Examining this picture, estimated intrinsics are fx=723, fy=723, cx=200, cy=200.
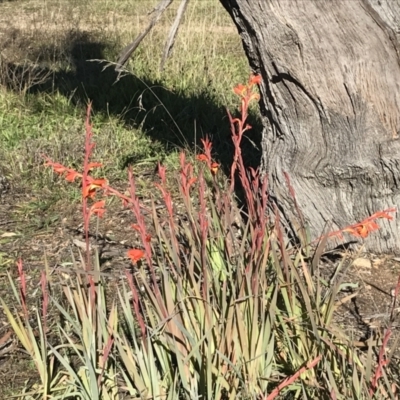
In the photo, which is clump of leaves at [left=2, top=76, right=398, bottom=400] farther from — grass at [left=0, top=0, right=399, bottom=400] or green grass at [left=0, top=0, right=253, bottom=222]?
green grass at [left=0, top=0, right=253, bottom=222]

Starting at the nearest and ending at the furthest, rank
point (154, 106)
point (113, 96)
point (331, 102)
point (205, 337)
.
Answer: point (205, 337) → point (331, 102) → point (154, 106) → point (113, 96)

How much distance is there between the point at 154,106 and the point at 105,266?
7.79 ft

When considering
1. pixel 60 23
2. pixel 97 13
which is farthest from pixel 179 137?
pixel 97 13

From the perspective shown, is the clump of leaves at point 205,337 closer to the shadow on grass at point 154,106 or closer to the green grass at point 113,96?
the green grass at point 113,96

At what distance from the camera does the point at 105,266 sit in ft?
10.9

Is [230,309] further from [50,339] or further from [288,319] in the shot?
[50,339]

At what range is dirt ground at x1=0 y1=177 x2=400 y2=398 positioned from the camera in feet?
8.75

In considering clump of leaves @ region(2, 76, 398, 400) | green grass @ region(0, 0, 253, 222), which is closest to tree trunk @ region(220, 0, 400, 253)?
clump of leaves @ region(2, 76, 398, 400)

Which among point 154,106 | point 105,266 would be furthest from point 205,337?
point 154,106

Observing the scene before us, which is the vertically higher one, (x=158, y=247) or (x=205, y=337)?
(x=205, y=337)

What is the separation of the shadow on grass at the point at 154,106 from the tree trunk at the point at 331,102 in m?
0.76

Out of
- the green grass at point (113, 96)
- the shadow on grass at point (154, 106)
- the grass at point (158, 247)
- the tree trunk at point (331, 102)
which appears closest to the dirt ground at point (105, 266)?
the grass at point (158, 247)

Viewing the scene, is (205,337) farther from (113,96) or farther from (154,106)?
(113,96)

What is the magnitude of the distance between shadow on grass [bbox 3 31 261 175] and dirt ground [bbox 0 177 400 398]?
0.73 metres
